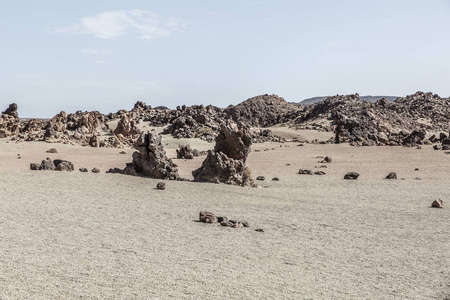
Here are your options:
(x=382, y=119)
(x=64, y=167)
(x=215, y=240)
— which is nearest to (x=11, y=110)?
(x=64, y=167)

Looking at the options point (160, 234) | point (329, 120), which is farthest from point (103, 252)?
point (329, 120)

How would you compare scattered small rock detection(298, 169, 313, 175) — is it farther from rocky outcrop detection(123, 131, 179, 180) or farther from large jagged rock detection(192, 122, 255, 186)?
rocky outcrop detection(123, 131, 179, 180)

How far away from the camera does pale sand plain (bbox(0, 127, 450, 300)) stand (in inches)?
281

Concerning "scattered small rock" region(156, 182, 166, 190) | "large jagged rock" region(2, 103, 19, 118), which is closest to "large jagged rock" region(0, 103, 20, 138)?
"large jagged rock" region(2, 103, 19, 118)

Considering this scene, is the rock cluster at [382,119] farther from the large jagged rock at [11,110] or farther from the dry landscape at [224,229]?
the large jagged rock at [11,110]

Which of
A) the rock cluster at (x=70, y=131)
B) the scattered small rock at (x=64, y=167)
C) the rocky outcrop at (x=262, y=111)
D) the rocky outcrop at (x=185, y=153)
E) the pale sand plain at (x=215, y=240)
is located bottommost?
the pale sand plain at (x=215, y=240)

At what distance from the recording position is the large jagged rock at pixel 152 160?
1883 cm

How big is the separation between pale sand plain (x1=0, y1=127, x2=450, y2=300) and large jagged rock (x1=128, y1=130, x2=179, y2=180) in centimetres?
94

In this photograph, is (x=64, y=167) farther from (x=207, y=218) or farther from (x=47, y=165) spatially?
(x=207, y=218)

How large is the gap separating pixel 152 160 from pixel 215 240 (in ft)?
31.0

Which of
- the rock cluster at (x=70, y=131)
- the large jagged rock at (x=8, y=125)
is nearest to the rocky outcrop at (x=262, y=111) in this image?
the rock cluster at (x=70, y=131)

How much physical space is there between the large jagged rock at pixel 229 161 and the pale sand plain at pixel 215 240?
2.72ft

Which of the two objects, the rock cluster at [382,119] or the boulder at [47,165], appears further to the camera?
the rock cluster at [382,119]

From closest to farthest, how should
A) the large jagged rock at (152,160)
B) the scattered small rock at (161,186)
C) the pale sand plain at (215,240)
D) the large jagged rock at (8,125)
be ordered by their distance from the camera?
the pale sand plain at (215,240) < the scattered small rock at (161,186) < the large jagged rock at (152,160) < the large jagged rock at (8,125)
